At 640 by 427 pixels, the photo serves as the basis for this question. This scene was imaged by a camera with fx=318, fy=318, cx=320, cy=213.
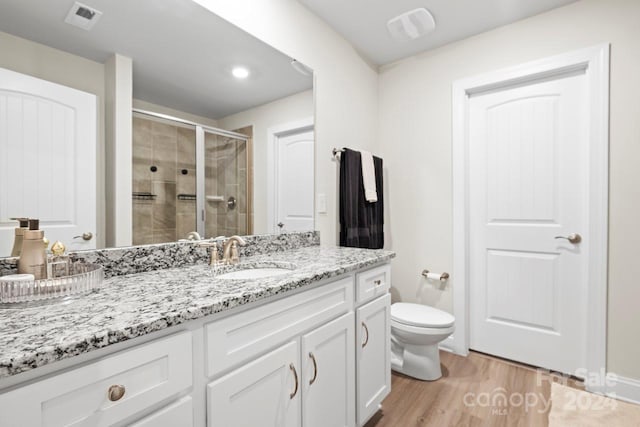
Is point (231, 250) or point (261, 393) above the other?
point (231, 250)

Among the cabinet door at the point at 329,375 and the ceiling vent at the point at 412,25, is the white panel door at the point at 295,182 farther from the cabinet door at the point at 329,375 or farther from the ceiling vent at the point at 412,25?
the ceiling vent at the point at 412,25

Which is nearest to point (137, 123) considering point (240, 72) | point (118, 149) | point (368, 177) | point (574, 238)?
point (118, 149)

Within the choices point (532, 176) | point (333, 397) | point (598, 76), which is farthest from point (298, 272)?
point (598, 76)

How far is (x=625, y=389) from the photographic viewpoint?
1.80 metres

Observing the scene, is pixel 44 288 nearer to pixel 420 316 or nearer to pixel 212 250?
pixel 212 250

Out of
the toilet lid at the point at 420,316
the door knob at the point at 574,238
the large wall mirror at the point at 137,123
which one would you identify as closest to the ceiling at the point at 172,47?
the large wall mirror at the point at 137,123

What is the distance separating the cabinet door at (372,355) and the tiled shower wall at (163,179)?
89 centimetres

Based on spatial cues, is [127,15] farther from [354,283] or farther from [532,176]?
[532,176]

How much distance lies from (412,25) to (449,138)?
2.72ft

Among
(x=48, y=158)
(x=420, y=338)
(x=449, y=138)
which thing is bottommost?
(x=420, y=338)

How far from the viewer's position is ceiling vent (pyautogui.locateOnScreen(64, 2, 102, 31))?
42.3 inches

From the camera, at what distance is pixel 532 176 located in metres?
2.15

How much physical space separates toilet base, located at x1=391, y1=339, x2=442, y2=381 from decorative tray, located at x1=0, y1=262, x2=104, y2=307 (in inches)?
72.9

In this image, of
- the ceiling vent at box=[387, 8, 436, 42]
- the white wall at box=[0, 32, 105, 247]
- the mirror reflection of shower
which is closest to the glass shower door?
the mirror reflection of shower
